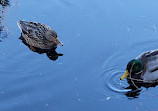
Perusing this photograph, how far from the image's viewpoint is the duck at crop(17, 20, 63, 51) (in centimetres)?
786

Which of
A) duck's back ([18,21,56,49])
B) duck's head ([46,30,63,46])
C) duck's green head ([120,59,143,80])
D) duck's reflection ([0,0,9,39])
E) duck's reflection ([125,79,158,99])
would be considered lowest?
duck's reflection ([0,0,9,39])

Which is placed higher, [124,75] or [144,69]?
[144,69]

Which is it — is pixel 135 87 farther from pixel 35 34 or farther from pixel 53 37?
pixel 35 34

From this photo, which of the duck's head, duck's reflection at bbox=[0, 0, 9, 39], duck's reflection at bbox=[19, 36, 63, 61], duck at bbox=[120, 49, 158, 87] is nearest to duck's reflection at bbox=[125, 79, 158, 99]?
duck at bbox=[120, 49, 158, 87]

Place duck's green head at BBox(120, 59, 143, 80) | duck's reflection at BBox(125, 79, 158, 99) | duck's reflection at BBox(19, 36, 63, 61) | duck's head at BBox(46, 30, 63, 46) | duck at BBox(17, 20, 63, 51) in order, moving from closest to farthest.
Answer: duck's reflection at BBox(125, 79, 158, 99), duck's green head at BBox(120, 59, 143, 80), duck's reflection at BBox(19, 36, 63, 61), duck's head at BBox(46, 30, 63, 46), duck at BBox(17, 20, 63, 51)

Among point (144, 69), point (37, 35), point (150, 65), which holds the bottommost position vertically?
point (37, 35)

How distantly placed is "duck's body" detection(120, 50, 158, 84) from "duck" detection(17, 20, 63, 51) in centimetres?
188

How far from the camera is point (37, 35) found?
7.97 meters

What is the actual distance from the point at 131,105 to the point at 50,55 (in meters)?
2.30

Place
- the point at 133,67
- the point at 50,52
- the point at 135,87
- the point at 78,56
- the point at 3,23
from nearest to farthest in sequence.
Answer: the point at 135,87 < the point at 133,67 < the point at 78,56 < the point at 50,52 < the point at 3,23

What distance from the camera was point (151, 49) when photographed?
7625mm

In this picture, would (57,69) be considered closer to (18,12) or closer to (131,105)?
(131,105)

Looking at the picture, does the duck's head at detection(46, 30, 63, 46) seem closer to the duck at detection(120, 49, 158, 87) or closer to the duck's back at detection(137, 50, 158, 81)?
the duck at detection(120, 49, 158, 87)

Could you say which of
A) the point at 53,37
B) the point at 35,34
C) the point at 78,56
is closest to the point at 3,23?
the point at 35,34
